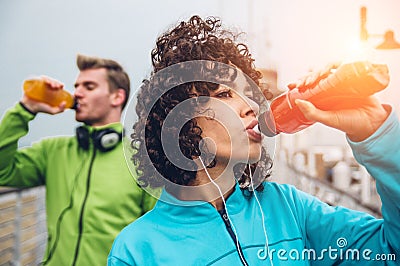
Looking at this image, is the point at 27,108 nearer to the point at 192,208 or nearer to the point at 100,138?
the point at 100,138

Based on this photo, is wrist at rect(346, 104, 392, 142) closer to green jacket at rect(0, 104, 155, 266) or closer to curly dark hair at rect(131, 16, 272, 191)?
curly dark hair at rect(131, 16, 272, 191)

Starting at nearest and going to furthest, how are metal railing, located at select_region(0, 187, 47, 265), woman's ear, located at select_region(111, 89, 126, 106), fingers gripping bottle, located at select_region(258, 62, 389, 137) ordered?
fingers gripping bottle, located at select_region(258, 62, 389, 137) → woman's ear, located at select_region(111, 89, 126, 106) → metal railing, located at select_region(0, 187, 47, 265)

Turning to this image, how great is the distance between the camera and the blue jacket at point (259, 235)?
0.92m

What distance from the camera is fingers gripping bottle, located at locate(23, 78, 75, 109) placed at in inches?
59.6

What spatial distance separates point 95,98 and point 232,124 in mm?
703

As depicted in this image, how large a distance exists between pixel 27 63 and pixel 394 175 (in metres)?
1.12

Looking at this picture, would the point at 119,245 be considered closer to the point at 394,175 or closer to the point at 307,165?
the point at 394,175

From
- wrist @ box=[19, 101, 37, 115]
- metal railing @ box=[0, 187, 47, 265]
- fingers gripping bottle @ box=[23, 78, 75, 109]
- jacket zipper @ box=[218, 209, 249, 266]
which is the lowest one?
metal railing @ box=[0, 187, 47, 265]

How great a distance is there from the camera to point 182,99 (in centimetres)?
106

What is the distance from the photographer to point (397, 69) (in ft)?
4.58

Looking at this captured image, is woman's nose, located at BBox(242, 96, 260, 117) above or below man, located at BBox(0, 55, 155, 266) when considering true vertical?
above

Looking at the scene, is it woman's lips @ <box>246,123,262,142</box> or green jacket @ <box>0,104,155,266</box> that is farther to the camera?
green jacket @ <box>0,104,155,266</box>

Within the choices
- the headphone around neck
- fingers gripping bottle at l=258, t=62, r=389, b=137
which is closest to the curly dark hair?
fingers gripping bottle at l=258, t=62, r=389, b=137

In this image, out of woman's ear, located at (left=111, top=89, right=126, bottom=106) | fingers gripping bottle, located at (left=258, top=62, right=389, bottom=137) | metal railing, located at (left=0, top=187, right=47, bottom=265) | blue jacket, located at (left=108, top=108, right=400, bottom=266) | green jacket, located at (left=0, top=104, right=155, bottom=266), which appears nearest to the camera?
fingers gripping bottle, located at (left=258, top=62, right=389, bottom=137)
